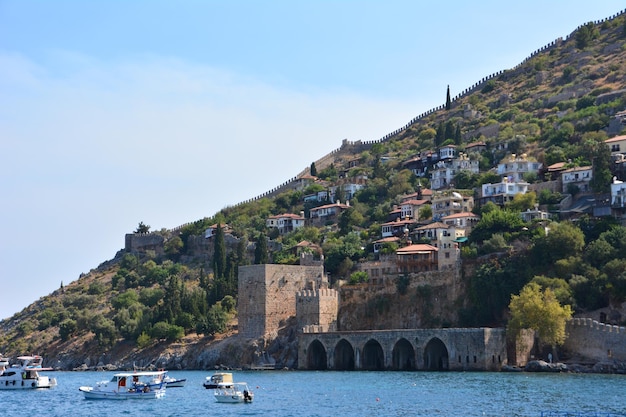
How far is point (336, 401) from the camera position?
1938 inches

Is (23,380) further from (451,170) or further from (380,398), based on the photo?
(451,170)

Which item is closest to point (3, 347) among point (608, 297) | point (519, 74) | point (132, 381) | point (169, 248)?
point (169, 248)

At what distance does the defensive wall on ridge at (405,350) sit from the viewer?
63500mm

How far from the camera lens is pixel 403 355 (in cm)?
7006

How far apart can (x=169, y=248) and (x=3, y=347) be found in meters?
20.7

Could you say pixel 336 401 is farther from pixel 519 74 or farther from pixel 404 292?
pixel 519 74

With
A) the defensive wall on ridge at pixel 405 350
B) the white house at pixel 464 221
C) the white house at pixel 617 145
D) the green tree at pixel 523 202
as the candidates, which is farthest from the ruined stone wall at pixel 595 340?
the white house at pixel 617 145

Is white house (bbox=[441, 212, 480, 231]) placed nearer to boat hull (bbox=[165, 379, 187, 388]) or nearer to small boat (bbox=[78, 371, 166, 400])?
boat hull (bbox=[165, 379, 187, 388])

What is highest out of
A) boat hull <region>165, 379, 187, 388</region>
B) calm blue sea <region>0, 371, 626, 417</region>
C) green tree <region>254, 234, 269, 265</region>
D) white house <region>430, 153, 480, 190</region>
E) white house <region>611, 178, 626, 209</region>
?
white house <region>430, 153, 480, 190</region>

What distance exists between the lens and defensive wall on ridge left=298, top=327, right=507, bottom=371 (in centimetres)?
6350

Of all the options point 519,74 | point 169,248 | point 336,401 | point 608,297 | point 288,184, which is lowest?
point 336,401

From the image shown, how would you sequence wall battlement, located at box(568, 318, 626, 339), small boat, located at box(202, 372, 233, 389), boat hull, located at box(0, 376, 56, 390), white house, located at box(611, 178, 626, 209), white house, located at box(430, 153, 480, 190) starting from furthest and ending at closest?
white house, located at box(430, 153, 480, 190) → white house, located at box(611, 178, 626, 209) → boat hull, located at box(0, 376, 56, 390) → wall battlement, located at box(568, 318, 626, 339) → small boat, located at box(202, 372, 233, 389)

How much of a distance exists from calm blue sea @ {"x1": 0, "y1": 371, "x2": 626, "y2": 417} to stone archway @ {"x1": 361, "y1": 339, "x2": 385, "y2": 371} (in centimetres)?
655

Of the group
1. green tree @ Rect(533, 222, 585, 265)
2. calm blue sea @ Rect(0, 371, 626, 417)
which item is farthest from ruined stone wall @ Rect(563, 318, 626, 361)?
green tree @ Rect(533, 222, 585, 265)
